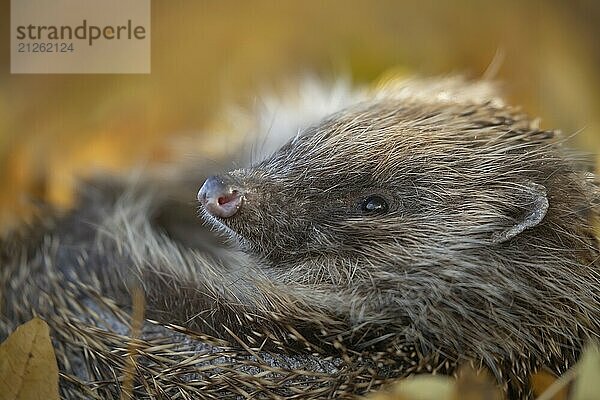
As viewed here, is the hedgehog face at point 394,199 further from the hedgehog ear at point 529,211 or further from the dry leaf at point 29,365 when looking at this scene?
the dry leaf at point 29,365

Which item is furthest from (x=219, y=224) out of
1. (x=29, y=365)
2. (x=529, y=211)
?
(x=529, y=211)

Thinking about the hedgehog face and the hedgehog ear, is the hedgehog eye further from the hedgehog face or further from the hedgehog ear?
the hedgehog ear

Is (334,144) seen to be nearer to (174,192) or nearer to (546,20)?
(174,192)

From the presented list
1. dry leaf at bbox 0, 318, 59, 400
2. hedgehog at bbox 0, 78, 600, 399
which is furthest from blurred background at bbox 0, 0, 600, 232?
dry leaf at bbox 0, 318, 59, 400

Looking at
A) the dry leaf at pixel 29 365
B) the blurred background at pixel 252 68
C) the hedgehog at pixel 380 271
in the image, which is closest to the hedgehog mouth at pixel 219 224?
the hedgehog at pixel 380 271

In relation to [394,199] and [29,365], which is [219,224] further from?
[29,365]

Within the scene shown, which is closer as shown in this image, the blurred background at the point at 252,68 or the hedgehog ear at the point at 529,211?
the hedgehog ear at the point at 529,211

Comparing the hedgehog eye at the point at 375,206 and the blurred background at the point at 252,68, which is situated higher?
the blurred background at the point at 252,68
